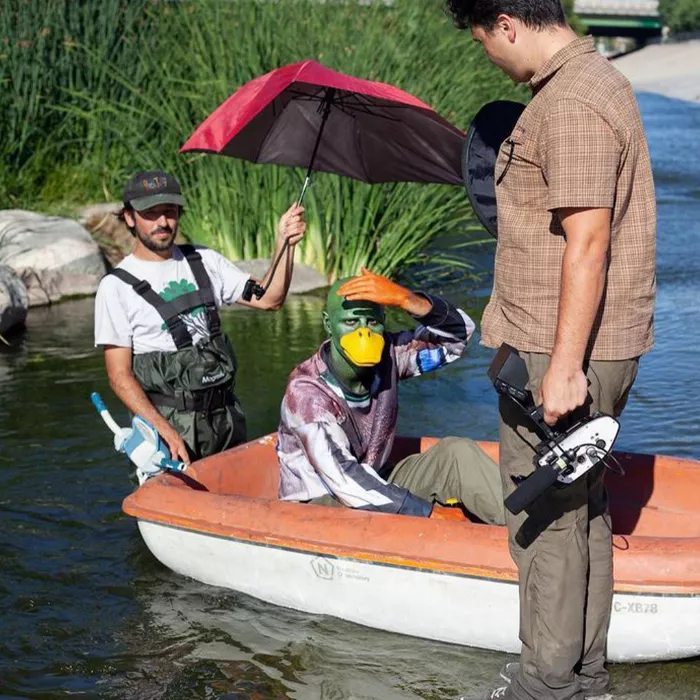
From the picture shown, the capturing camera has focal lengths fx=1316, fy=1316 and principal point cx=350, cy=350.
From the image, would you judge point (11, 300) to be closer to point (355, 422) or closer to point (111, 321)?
point (111, 321)

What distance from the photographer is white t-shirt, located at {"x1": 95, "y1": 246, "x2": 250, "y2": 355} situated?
5117 mm

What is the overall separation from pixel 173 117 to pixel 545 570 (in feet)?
25.0

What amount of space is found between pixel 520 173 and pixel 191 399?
6.96 feet

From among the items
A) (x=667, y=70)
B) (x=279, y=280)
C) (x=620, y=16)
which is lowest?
(x=667, y=70)

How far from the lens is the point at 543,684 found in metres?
3.82

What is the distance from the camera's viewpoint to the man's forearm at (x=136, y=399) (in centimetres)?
505

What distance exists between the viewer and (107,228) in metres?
11.9

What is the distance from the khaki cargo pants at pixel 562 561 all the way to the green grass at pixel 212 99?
6.31 meters

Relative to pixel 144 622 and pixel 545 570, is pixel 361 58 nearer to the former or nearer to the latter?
pixel 144 622

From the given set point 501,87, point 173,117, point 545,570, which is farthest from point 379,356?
point 501,87

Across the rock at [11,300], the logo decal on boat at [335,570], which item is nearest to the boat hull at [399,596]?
the logo decal on boat at [335,570]

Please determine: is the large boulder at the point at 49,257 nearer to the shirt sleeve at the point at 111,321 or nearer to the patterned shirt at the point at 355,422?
the shirt sleeve at the point at 111,321

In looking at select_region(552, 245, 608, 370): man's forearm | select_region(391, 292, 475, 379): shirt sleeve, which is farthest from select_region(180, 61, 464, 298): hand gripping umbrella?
select_region(552, 245, 608, 370): man's forearm

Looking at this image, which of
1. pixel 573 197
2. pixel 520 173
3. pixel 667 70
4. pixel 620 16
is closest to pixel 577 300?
pixel 573 197
